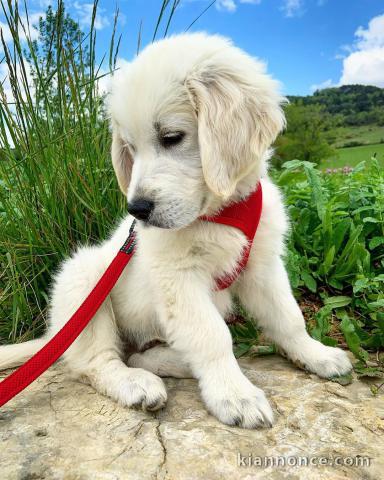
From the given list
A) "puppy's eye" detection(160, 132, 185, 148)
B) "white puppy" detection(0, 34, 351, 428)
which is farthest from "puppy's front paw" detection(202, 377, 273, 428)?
"puppy's eye" detection(160, 132, 185, 148)

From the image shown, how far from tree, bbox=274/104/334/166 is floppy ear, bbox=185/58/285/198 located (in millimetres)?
35010

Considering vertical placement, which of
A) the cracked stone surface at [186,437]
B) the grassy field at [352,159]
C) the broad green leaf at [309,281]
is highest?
the grassy field at [352,159]

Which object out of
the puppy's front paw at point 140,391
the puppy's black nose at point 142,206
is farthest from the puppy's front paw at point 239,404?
the puppy's black nose at point 142,206

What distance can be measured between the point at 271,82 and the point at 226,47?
30cm

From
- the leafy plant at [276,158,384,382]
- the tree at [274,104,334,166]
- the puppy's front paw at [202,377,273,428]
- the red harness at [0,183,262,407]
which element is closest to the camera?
the puppy's front paw at [202,377,273,428]

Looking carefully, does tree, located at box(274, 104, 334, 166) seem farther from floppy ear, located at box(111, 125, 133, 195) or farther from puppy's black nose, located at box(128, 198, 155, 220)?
puppy's black nose, located at box(128, 198, 155, 220)

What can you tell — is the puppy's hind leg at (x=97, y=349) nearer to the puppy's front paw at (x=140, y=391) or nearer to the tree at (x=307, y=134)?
the puppy's front paw at (x=140, y=391)

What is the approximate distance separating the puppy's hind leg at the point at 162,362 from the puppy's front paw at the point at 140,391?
0.65ft

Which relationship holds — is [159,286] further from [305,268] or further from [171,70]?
[305,268]

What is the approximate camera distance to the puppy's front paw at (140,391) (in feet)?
7.36

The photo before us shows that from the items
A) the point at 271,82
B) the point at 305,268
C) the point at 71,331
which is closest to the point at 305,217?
the point at 305,268

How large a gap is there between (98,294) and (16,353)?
0.72 m

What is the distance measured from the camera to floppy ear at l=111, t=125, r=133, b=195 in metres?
2.66

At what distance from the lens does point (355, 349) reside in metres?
2.68
